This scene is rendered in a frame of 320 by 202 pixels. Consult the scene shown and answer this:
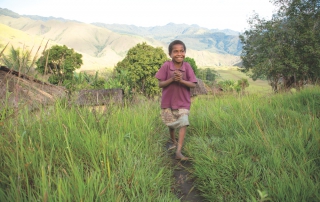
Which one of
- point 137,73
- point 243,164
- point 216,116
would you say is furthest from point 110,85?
point 243,164

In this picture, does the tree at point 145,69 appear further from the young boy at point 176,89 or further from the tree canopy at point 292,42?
the young boy at point 176,89

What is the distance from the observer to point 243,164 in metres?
2.47

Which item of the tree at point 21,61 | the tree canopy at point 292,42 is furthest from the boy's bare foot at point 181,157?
the tree canopy at point 292,42

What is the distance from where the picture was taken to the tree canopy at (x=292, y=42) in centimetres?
1933

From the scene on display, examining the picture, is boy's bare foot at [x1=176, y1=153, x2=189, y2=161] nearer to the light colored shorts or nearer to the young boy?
the young boy

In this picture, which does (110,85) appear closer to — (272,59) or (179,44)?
(272,59)

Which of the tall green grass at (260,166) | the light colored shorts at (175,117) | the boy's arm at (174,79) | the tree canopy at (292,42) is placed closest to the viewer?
the tall green grass at (260,166)

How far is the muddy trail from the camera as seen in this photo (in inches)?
93.0

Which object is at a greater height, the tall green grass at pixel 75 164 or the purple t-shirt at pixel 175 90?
the purple t-shirt at pixel 175 90

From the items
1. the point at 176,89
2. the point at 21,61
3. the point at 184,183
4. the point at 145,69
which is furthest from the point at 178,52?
the point at 145,69

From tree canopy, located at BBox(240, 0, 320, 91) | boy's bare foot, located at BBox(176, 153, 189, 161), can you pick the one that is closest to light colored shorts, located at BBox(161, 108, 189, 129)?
boy's bare foot, located at BBox(176, 153, 189, 161)

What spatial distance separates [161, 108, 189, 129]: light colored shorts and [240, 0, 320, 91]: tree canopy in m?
18.0

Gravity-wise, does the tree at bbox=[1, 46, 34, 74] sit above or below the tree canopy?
below

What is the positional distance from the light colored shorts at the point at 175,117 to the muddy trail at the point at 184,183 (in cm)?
57
